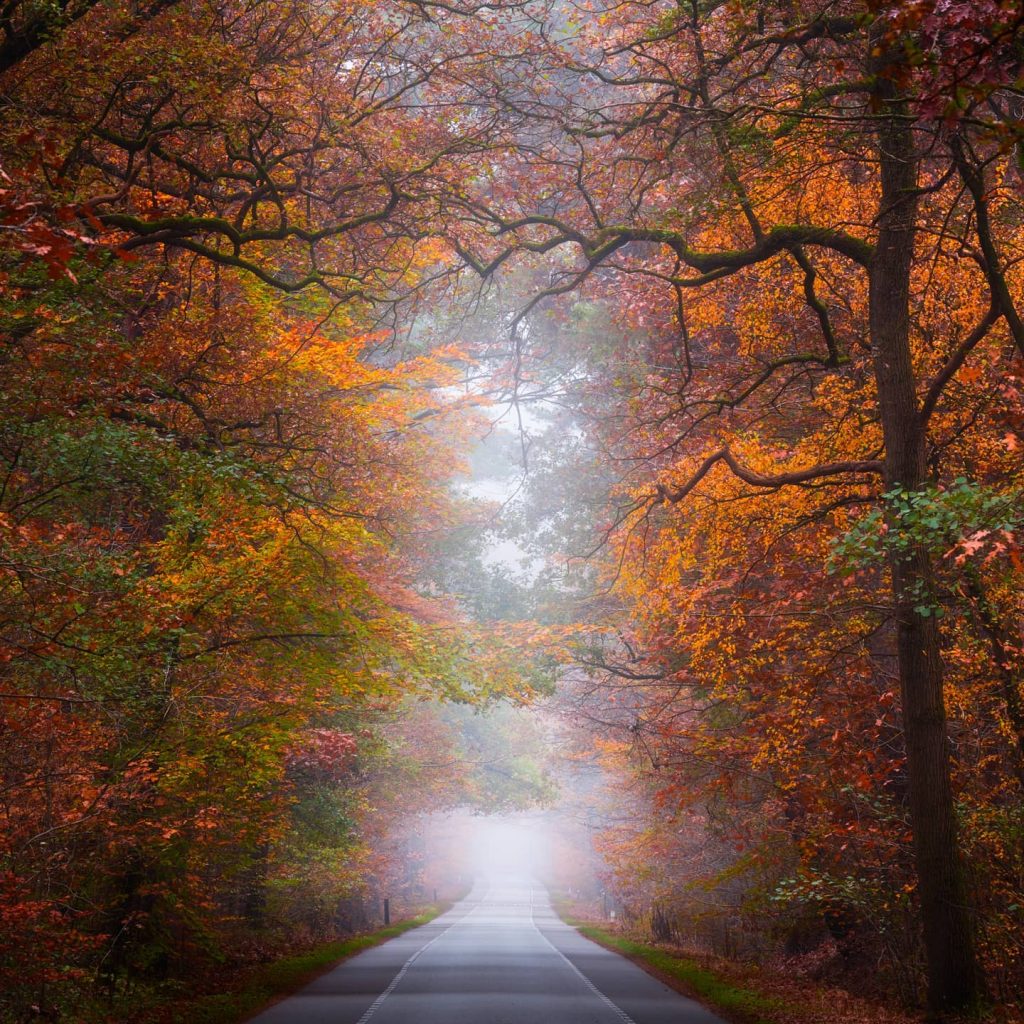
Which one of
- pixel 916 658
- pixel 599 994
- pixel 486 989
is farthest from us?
pixel 486 989

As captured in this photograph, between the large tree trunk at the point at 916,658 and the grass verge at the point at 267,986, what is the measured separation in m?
7.60

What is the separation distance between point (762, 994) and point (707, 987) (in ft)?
4.13

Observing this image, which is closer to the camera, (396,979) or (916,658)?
(916,658)

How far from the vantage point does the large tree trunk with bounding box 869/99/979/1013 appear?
909cm

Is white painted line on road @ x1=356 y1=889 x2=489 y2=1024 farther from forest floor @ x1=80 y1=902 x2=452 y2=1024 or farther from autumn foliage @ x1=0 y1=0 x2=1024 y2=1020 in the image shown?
autumn foliage @ x1=0 y1=0 x2=1024 y2=1020

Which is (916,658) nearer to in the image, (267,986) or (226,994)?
(226,994)

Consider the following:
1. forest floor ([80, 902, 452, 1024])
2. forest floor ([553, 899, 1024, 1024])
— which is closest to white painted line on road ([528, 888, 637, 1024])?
forest floor ([553, 899, 1024, 1024])

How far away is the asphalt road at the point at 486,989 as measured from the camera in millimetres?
10904

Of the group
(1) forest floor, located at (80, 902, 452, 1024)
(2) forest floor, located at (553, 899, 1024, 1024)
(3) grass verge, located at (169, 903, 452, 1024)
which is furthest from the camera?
(3) grass verge, located at (169, 903, 452, 1024)

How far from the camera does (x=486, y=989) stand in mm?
13422

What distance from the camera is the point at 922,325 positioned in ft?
39.4

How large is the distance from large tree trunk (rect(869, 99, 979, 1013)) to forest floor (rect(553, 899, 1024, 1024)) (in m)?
0.61

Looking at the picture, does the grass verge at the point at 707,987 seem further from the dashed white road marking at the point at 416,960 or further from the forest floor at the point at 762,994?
the dashed white road marking at the point at 416,960

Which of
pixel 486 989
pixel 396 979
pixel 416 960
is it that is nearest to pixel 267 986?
pixel 396 979
